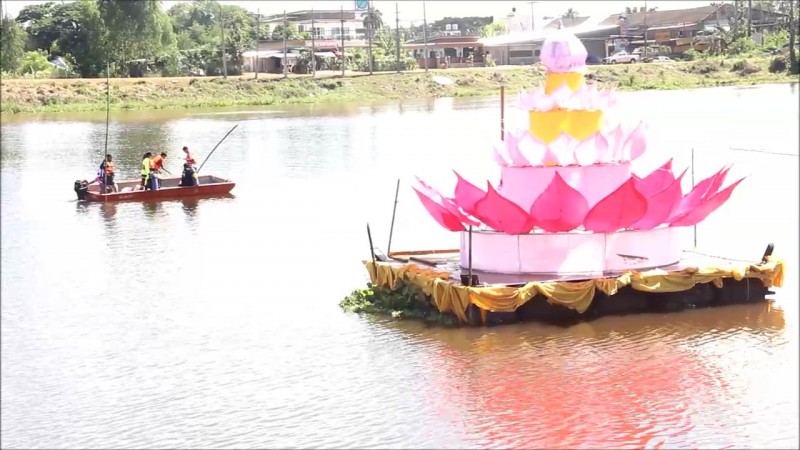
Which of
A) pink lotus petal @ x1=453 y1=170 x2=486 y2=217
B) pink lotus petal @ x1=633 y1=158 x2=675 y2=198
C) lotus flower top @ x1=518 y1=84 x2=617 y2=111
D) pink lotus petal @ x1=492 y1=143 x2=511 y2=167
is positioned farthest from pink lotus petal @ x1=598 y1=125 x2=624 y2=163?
pink lotus petal @ x1=453 y1=170 x2=486 y2=217

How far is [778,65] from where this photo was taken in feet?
258

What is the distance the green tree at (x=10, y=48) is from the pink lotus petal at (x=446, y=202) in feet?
197

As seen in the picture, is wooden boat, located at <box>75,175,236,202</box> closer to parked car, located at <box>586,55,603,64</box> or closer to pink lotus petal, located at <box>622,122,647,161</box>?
pink lotus petal, located at <box>622,122,647,161</box>

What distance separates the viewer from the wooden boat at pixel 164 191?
1258 inches

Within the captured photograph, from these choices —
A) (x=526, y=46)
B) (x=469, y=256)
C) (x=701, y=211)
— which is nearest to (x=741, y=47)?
(x=526, y=46)

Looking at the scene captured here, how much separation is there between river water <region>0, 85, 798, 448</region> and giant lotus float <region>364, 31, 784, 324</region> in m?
0.40

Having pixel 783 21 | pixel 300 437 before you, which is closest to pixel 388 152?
pixel 300 437

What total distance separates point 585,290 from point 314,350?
369 cm

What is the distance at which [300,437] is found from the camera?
13922 millimetres

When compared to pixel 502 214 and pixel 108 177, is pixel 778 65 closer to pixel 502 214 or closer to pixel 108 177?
pixel 108 177

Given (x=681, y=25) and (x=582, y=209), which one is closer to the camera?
(x=582, y=209)

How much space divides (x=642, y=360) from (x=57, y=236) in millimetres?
15874

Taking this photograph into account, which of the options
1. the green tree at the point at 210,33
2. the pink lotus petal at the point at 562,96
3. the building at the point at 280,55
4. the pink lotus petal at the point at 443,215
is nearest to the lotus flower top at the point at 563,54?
the pink lotus petal at the point at 562,96

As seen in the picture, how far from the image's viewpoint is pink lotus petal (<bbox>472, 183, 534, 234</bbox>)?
55.7 feet
